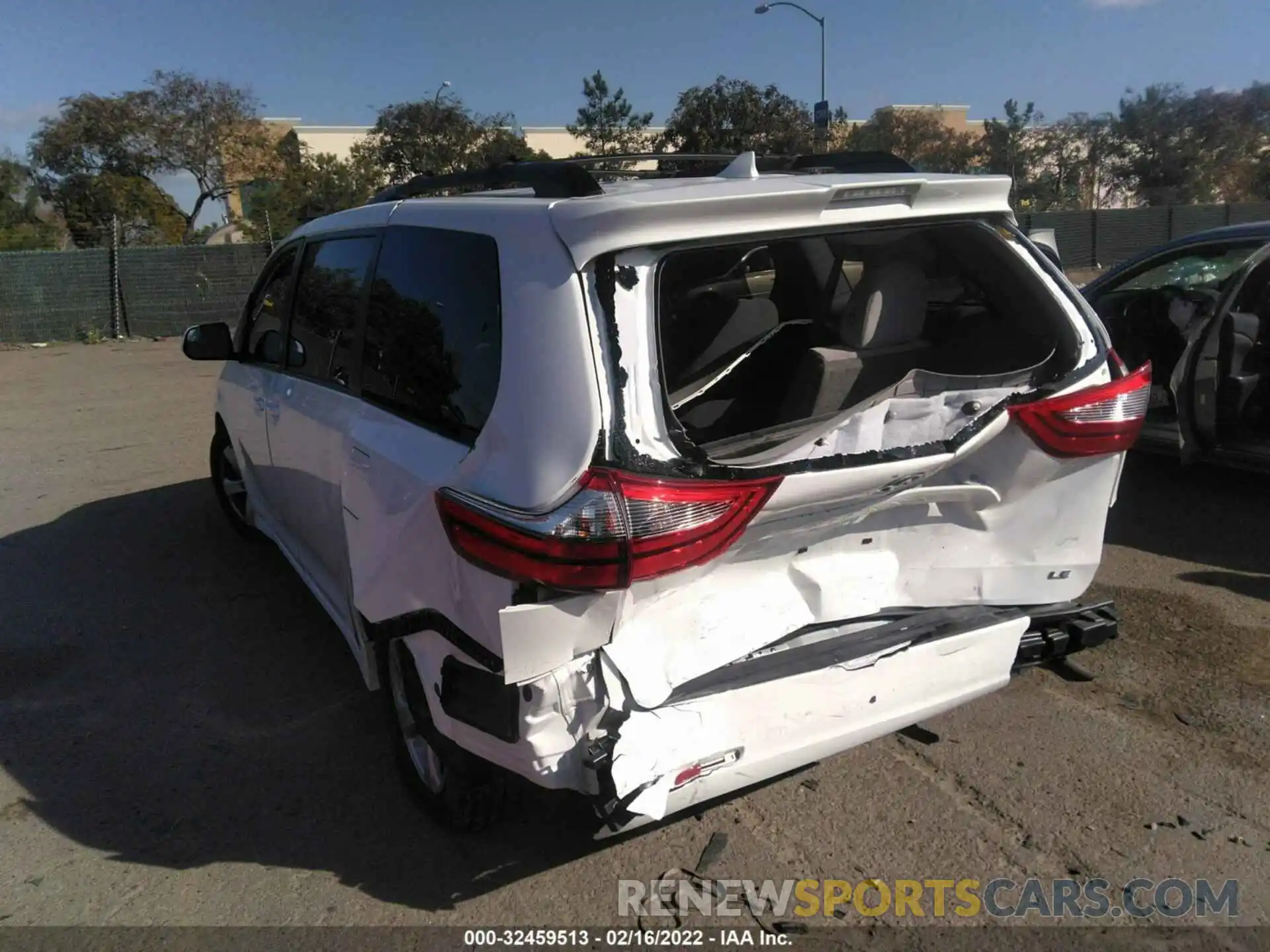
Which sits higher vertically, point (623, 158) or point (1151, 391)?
point (623, 158)

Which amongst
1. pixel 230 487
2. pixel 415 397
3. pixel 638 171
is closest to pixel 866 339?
pixel 638 171

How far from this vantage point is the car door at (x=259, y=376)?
4648mm

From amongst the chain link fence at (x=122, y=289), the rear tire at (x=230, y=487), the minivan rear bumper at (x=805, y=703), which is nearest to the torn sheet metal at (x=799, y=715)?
the minivan rear bumper at (x=805, y=703)

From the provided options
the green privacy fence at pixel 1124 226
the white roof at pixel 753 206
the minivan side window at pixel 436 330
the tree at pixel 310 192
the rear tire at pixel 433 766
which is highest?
the tree at pixel 310 192

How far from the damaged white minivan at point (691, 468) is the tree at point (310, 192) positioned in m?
24.6

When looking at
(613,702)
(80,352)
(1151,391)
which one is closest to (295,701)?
(613,702)

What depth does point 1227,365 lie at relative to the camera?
225 inches

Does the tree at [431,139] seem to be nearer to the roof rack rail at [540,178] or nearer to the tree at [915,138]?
the tree at [915,138]

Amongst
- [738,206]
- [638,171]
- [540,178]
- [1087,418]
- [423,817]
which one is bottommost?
[423,817]

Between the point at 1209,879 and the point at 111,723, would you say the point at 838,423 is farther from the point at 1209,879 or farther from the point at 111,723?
the point at 111,723

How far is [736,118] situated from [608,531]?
104ft

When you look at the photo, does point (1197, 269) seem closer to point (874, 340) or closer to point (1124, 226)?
point (874, 340)

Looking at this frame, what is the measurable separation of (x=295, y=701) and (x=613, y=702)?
216 centimetres

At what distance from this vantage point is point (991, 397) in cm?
302
